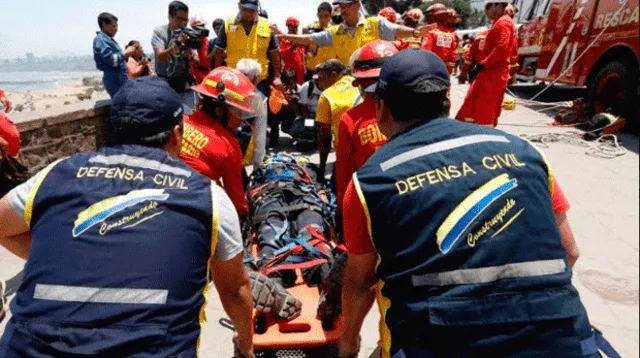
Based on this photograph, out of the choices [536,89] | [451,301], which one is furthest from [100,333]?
[536,89]

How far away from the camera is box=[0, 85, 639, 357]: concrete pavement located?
145cm

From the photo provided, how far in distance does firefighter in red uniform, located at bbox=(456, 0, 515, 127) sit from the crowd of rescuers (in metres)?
4.17

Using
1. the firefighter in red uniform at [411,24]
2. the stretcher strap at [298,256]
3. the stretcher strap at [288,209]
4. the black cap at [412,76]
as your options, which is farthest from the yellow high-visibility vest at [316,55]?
the black cap at [412,76]

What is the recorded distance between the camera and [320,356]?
6.72 ft

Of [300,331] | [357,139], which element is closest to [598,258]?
[357,139]

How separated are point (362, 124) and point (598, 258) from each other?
221 centimetres

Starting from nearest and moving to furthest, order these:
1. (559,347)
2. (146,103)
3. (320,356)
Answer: (559,347) → (146,103) → (320,356)

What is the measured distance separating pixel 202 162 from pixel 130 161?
123cm

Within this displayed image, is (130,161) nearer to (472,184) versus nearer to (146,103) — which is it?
(146,103)

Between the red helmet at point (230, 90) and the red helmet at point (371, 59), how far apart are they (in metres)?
0.75

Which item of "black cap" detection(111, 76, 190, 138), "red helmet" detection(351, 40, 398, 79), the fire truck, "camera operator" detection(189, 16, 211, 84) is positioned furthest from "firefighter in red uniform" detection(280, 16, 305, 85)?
"black cap" detection(111, 76, 190, 138)

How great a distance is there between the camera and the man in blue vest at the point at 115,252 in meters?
1.30

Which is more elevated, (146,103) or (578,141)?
(146,103)

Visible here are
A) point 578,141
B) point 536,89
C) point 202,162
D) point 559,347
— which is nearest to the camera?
point 559,347
